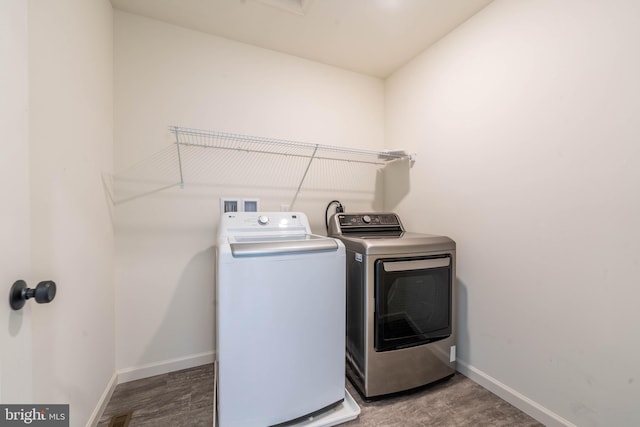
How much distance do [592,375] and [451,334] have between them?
634 millimetres

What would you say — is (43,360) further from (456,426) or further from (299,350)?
(456,426)

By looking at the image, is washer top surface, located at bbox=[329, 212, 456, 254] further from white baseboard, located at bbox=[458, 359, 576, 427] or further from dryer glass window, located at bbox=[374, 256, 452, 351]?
white baseboard, located at bbox=[458, 359, 576, 427]

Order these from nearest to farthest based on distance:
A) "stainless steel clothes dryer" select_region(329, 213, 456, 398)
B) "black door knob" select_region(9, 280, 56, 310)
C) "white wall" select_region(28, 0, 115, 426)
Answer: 1. "black door knob" select_region(9, 280, 56, 310)
2. "white wall" select_region(28, 0, 115, 426)
3. "stainless steel clothes dryer" select_region(329, 213, 456, 398)

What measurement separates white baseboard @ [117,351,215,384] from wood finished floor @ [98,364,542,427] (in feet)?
0.12

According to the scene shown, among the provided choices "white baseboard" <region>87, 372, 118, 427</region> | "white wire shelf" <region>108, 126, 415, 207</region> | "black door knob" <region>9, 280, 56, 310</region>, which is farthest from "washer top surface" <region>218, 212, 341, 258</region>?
"white baseboard" <region>87, 372, 118, 427</region>

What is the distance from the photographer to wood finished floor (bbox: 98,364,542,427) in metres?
1.31

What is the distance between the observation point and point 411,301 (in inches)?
60.6

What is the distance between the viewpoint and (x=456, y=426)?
1.28m

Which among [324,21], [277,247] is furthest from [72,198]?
[324,21]

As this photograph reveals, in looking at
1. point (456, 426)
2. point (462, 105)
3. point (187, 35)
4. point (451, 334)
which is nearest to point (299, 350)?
point (456, 426)

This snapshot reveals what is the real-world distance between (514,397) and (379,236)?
1220 millimetres

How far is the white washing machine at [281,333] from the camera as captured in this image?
1.11 meters

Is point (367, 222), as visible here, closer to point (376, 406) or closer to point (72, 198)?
point (376, 406)

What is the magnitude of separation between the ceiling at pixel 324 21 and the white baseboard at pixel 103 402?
7.96ft
